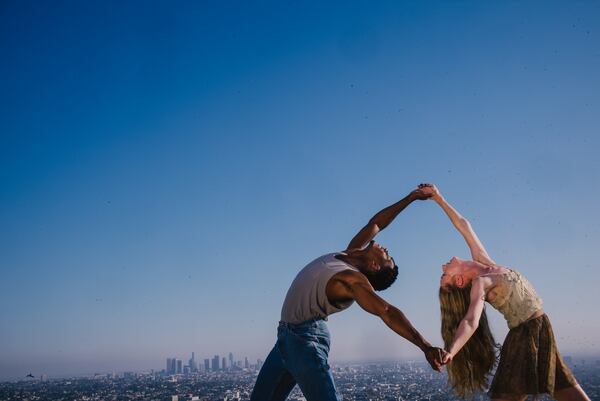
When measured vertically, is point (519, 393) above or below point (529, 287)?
below

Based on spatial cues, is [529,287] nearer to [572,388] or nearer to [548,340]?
[548,340]

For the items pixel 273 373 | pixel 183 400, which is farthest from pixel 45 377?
pixel 273 373

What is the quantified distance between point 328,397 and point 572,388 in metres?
2.35

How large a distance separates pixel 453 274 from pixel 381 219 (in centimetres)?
90

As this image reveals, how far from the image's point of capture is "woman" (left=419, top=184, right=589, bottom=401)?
12.9ft

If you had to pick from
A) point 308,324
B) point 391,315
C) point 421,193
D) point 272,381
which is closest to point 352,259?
point 308,324

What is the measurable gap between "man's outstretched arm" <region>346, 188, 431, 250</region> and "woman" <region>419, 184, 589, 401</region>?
2.43 ft

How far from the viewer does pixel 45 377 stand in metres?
130

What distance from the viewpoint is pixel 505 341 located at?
420cm

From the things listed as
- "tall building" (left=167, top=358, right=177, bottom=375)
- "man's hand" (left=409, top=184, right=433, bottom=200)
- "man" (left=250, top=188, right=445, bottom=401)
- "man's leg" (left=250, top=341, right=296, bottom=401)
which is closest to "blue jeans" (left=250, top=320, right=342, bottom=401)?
"man" (left=250, top=188, right=445, bottom=401)

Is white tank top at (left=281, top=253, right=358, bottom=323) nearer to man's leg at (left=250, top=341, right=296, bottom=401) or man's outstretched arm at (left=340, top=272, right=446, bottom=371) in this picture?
man's outstretched arm at (left=340, top=272, right=446, bottom=371)

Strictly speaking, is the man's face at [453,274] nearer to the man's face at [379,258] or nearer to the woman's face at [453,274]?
the woman's face at [453,274]

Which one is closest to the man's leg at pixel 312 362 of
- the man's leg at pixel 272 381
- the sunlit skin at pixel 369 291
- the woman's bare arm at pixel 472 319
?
the sunlit skin at pixel 369 291

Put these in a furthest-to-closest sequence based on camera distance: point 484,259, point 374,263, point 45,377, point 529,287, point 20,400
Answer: point 45,377 → point 20,400 → point 484,259 → point 529,287 → point 374,263
